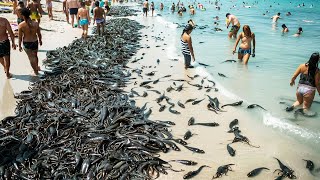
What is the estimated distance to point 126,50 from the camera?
51.5ft

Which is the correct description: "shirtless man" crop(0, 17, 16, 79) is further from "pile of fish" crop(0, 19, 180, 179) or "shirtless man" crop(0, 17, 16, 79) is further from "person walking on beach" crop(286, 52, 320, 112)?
"person walking on beach" crop(286, 52, 320, 112)

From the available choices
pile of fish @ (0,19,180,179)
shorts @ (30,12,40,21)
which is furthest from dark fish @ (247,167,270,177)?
shorts @ (30,12,40,21)

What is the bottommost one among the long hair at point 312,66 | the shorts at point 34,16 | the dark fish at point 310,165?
the dark fish at point 310,165

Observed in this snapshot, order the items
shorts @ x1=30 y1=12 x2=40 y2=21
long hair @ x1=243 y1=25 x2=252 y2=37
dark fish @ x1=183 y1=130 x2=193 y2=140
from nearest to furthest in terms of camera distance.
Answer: dark fish @ x1=183 y1=130 x2=193 y2=140, long hair @ x1=243 y1=25 x2=252 y2=37, shorts @ x1=30 y1=12 x2=40 y2=21

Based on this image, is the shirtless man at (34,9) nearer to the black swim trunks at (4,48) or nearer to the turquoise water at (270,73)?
the black swim trunks at (4,48)

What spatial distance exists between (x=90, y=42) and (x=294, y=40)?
644 inches

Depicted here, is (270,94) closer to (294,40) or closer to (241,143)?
(241,143)

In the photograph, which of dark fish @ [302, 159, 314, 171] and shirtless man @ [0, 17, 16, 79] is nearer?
dark fish @ [302, 159, 314, 171]

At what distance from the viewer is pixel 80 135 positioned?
635 cm

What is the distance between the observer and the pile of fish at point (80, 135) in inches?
211

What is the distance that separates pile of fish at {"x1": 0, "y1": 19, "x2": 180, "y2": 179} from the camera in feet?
17.6

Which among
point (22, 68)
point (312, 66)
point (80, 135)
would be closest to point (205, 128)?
point (80, 135)

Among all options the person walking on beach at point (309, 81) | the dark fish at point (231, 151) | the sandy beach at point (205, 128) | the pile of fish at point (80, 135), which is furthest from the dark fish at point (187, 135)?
the person walking on beach at point (309, 81)

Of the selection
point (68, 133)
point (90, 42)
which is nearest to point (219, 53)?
point (90, 42)
